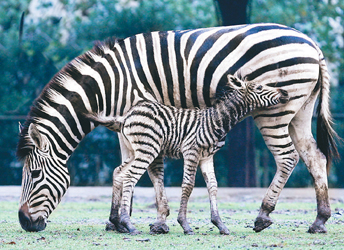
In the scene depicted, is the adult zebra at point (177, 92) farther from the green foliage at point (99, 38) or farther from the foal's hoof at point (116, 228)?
the green foliage at point (99, 38)

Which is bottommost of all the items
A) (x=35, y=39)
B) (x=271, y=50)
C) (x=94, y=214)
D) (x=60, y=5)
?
(x=94, y=214)

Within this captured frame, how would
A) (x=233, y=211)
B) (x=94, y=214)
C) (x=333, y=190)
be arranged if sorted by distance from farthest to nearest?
(x=333, y=190) → (x=233, y=211) → (x=94, y=214)

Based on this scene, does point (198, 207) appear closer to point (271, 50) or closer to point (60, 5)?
point (271, 50)

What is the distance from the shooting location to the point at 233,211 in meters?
9.37

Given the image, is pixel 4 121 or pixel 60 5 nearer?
pixel 4 121

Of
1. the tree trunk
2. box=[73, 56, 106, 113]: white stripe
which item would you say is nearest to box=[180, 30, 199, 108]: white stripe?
box=[73, 56, 106, 113]: white stripe

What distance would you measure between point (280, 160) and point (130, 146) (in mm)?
1856

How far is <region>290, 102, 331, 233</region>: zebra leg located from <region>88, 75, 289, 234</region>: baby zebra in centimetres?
62

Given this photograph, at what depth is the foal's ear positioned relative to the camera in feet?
21.0

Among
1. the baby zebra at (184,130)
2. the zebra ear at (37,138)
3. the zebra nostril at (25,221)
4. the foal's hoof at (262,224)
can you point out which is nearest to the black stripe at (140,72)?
the baby zebra at (184,130)

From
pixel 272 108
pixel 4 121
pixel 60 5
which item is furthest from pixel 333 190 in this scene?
pixel 60 5

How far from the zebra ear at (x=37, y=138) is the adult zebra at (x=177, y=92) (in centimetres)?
1

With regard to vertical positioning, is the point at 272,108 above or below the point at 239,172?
above

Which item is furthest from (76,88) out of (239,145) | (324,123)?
(239,145)
